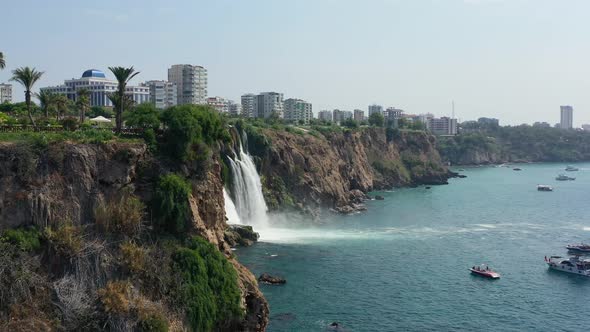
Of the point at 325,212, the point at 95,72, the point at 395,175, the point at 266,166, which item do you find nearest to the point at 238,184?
the point at 266,166

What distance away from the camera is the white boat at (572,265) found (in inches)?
2199

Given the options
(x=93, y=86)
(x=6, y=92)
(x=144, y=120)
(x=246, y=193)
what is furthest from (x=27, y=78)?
(x=6, y=92)

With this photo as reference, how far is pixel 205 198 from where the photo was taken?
145 ft

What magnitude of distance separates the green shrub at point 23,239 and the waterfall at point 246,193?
3359cm

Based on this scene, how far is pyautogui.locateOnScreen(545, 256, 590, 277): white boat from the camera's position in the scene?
183 ft

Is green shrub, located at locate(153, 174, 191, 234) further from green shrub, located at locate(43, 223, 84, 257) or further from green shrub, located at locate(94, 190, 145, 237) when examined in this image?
green shrub, located at locate(43, 223, 84, 257)

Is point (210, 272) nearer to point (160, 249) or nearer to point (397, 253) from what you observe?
point (160, 249)

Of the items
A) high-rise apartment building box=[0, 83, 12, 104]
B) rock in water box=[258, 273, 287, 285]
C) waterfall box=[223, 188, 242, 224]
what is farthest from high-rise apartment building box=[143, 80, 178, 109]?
rock in water box=[258, 273, 287, 285]

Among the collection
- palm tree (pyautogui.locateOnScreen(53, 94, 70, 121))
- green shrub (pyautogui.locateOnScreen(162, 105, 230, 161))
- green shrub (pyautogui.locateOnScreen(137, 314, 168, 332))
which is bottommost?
green shrub (pyautogui.locateOnScreen(137, 314, 168, 332))

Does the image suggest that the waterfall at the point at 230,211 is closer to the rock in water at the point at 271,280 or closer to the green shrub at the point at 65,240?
the rock in water at the point at 271,280

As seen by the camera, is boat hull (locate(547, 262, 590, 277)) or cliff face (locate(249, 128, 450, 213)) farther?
cliff face (locate(249, 128, 450, 213))

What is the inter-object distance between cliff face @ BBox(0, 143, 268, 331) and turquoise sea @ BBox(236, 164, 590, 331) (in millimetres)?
7759

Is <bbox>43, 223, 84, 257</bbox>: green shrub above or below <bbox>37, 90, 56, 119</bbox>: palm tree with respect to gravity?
below

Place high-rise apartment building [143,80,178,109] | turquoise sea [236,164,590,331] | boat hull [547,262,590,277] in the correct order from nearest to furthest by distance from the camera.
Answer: turquoise sea [236,164,590,331] → boat hull [547,262,590,277] → high-rise apartment building [143,80,178,109]
